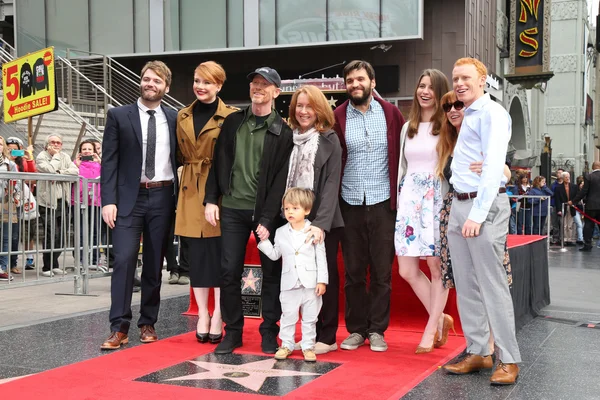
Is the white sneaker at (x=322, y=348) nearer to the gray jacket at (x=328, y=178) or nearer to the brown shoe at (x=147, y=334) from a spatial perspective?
the gray jacket at (x=328, y=178)

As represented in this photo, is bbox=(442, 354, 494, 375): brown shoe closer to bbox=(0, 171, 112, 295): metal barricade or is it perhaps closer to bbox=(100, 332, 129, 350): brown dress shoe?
bbox=(100, 332, 129, 350): brown dress shoe

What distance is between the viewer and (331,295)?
553cm

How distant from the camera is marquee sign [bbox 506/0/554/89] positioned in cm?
2855

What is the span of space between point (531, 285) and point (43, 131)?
12711 mm

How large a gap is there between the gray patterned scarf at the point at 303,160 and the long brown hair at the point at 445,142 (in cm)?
84

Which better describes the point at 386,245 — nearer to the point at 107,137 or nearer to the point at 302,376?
the point at 302,376

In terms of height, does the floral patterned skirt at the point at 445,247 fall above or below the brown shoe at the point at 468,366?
above

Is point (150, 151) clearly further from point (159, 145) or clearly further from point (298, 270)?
point (298, 270)

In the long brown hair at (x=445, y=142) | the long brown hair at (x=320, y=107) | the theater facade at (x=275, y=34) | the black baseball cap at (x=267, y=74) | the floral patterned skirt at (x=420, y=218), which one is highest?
the theater facade at (x=275, y=34)

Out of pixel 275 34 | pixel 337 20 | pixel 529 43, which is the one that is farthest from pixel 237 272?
pixel 529 43

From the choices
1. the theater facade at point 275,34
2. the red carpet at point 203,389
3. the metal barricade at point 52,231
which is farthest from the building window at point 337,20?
the red carpet at point 203,389

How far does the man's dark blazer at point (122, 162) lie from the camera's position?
566 centimetres

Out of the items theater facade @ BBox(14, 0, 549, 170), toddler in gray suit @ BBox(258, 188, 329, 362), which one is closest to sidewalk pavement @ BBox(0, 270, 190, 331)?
toddler in gray suit @ BBox(258, 188, 329, 362)

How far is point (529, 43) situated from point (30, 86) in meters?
22.0
